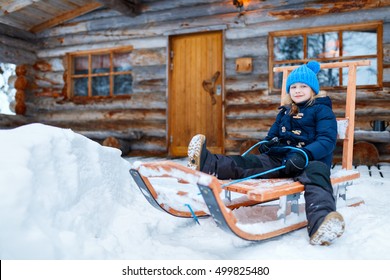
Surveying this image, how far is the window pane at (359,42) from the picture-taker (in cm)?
577

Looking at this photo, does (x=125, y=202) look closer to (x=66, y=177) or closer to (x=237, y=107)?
(x=66, y=177)

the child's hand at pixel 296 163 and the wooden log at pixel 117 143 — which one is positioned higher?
the child's hand at pixel 296 163

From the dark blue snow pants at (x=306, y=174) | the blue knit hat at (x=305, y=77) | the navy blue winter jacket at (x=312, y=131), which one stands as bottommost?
the dark blue snow pants at (x=306, y=174)

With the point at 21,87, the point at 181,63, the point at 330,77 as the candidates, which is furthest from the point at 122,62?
the point at 330,77

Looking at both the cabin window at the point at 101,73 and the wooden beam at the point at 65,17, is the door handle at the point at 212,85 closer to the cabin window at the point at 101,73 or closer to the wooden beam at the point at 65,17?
the cabin window at the point at 101,73

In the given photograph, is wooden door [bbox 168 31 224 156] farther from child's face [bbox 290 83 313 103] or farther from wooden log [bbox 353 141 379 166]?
child's face [bbox 290 83 313 103]

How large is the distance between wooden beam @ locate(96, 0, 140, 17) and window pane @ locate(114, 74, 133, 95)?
4.01 ft

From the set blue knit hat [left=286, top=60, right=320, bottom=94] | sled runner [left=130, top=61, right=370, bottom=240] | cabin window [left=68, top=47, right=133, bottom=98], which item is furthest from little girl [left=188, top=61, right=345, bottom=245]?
cabin window [left=68, top=47, right=133, bottom=98]

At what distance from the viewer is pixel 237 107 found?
660 cm

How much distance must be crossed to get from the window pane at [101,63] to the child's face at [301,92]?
18.2 ft

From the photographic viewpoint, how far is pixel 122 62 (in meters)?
7.60

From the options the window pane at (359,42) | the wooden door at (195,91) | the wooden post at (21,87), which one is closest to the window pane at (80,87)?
the wooden post at (21,87)

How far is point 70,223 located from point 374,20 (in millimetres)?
5436

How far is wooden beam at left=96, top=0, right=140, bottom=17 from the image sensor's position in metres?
6.49
